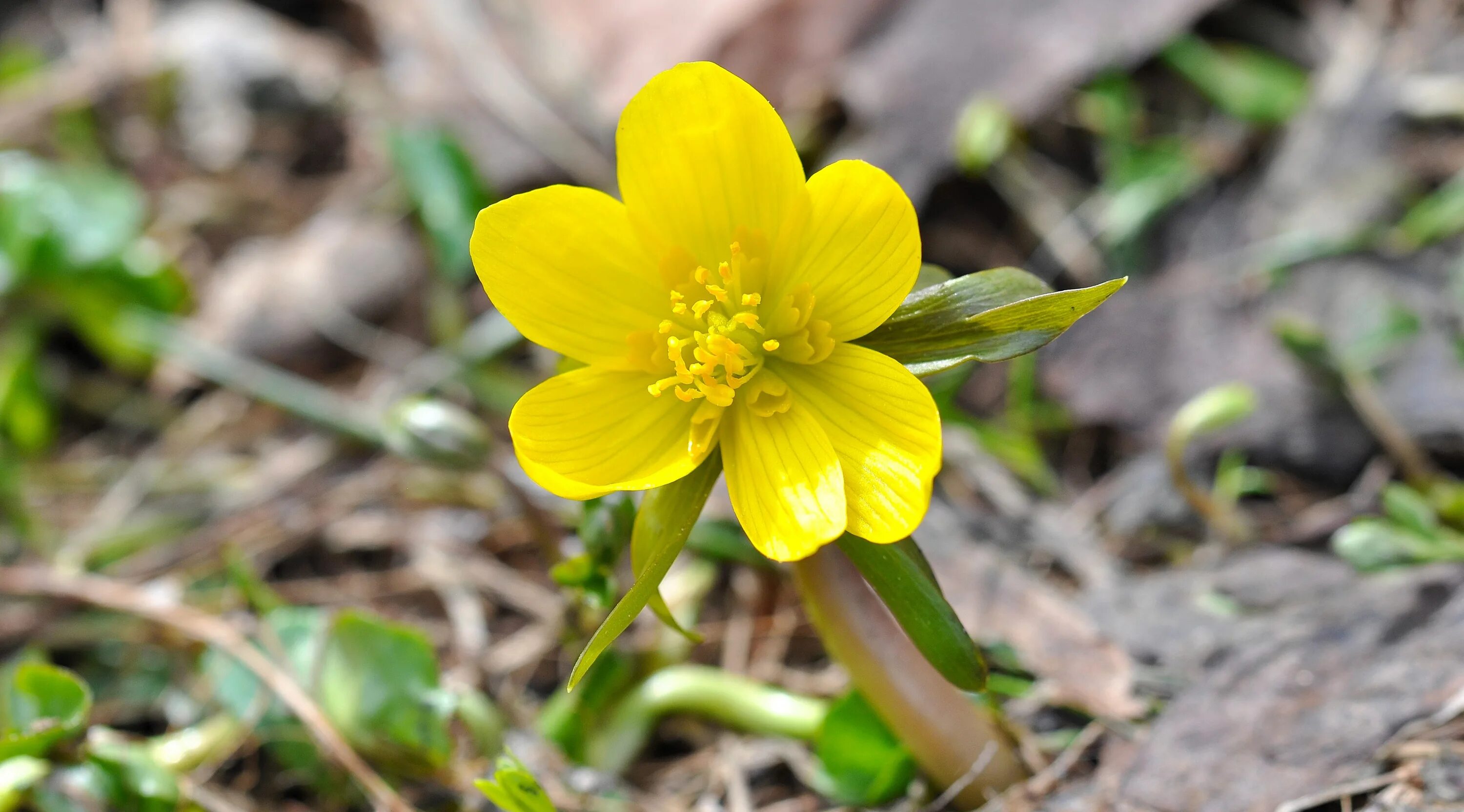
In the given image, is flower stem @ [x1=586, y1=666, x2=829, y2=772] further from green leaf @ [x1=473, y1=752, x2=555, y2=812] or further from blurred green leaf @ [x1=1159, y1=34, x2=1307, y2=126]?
blurred green leaf @ [x1=1159, y1=34, x2=1307, y2=126]

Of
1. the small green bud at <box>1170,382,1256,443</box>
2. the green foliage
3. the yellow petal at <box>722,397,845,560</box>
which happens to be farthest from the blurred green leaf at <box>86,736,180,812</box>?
the green foliage

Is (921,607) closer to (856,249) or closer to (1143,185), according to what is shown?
(856,249)

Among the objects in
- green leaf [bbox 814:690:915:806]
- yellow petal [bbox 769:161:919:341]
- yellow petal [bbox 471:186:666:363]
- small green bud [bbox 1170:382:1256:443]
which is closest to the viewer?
yellow petal [bbox 769:161:919:341]

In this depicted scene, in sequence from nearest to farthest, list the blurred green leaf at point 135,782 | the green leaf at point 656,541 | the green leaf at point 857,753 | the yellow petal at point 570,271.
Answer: the green leaf at point 656,541, the yellow petal at point 570,271, the green leaf at point 857,753, the blurred green leaf at point 135,782

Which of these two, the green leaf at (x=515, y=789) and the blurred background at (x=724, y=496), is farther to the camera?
the blurred background at (x=724, y=496)

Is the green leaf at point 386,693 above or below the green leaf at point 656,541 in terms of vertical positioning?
below

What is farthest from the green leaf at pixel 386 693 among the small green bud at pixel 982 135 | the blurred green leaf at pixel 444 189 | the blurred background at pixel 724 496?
the small green bud at pixel 982 135

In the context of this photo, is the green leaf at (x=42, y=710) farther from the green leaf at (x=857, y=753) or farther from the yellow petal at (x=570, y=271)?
the green leaf at (x=857, y=753)
